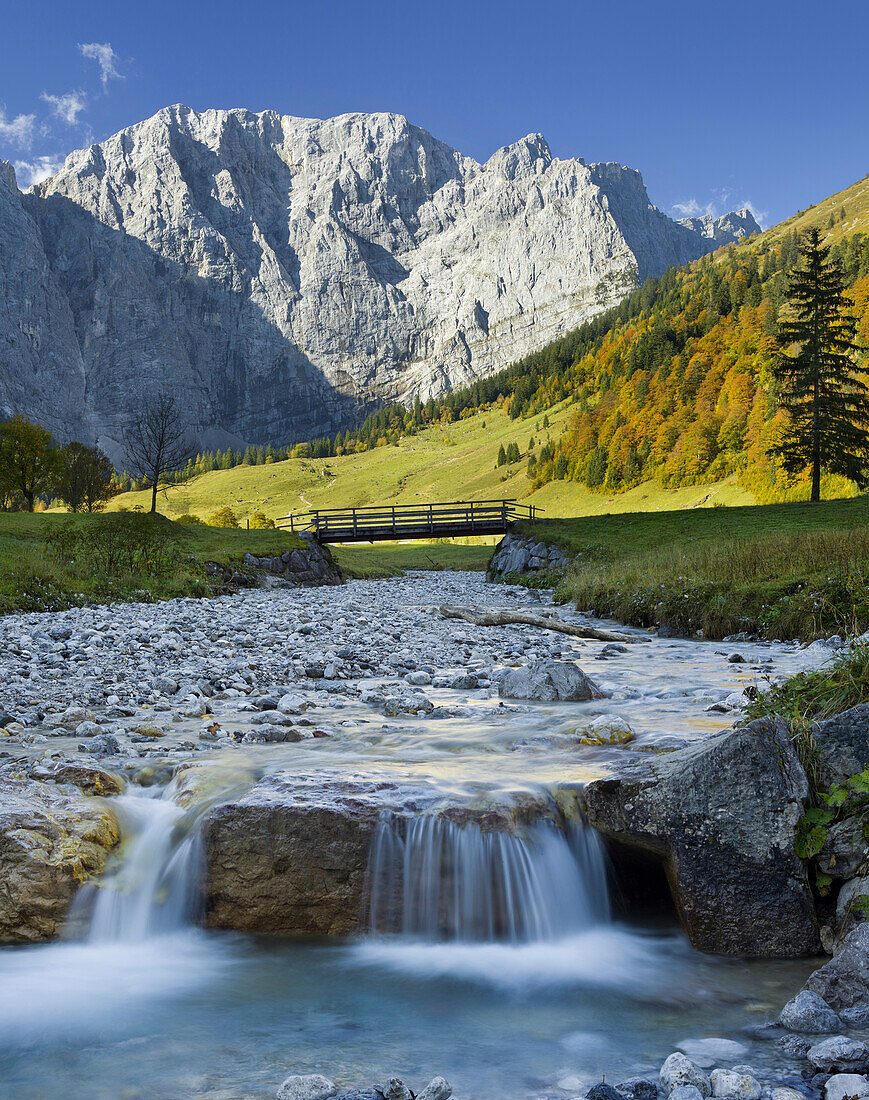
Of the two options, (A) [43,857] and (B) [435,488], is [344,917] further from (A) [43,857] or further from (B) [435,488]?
(B) [435,488]

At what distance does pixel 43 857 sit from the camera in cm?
437

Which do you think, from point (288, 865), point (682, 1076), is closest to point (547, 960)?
point (682, 1076)

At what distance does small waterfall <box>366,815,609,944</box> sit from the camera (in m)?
4.49

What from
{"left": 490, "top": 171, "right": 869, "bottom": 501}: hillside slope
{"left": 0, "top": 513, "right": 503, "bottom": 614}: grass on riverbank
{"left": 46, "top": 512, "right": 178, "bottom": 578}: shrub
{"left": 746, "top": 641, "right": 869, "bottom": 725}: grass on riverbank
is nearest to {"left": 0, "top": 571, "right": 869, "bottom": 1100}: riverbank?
{"left": 746, "top": 641, "right": 869, "bottom": 725}: grass on riverbank

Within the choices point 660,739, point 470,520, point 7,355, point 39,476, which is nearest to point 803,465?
point 470,520

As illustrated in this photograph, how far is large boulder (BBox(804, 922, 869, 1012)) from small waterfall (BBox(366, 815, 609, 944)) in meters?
1.59

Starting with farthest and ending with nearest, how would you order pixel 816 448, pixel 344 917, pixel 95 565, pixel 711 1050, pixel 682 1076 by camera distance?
1. pixel 816 448
2. pixel 95 565
3. pixel 344 917
4. pixel 711 1050
5. pixel 682 1076

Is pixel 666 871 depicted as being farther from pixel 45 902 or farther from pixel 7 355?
pixel 7 355

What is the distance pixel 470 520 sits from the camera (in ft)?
152

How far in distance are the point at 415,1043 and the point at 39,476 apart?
Answer: 6988cm

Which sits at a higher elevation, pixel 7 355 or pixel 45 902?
pixel 7 355

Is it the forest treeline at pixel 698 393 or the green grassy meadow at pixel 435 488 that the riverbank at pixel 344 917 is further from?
the green grassy meadow at pixel 435 488

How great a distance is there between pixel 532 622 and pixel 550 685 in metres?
9.14

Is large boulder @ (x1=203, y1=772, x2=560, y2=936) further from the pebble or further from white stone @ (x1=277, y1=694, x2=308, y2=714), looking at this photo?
white stone @ (x1=277, y1=694, x2=308, y2=714)
